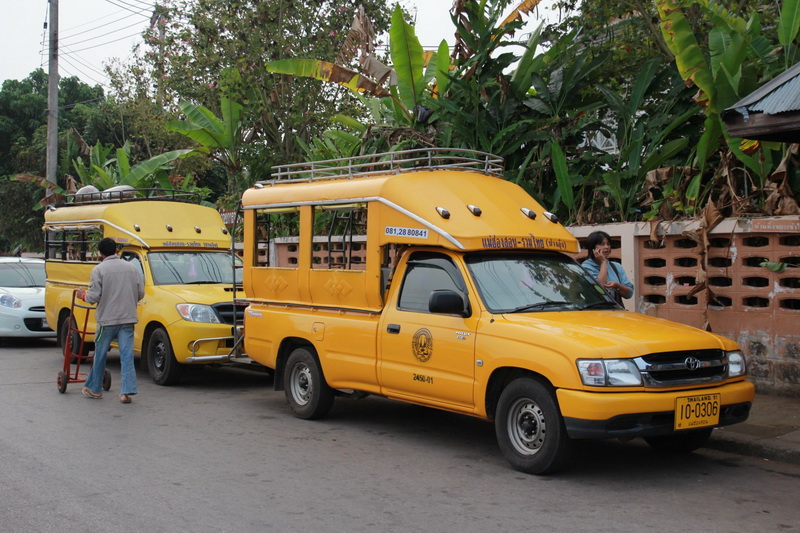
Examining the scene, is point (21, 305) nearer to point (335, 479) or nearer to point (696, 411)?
point (335, 479)

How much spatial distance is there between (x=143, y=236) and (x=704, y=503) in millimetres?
8634

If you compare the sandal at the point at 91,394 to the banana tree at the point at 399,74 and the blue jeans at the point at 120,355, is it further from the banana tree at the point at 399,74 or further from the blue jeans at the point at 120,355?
the banana tree at the point at 399,74

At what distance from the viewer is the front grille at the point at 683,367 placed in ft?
19.9

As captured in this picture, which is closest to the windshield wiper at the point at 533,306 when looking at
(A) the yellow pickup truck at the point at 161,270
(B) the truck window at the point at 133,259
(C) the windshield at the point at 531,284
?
(C) the windshield at the point at 531,284

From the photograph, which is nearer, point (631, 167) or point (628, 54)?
point (631, 167)

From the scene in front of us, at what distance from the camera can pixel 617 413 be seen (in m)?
5.92

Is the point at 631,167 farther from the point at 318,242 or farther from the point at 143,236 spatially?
the point at 143,236

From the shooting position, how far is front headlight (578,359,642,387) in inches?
235

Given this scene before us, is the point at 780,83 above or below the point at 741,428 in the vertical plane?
above

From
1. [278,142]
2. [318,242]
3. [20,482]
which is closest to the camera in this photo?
[20,482]

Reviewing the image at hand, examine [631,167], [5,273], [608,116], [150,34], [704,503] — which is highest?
[150,34]

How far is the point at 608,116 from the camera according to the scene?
13266mm

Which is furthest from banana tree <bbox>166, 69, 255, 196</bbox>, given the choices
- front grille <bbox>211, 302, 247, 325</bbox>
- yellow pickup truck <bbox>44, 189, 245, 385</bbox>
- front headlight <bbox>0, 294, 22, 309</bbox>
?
front grille <bbox>211, 302, 247, 325</bbox>

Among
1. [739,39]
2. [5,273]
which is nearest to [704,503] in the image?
[739,39]
